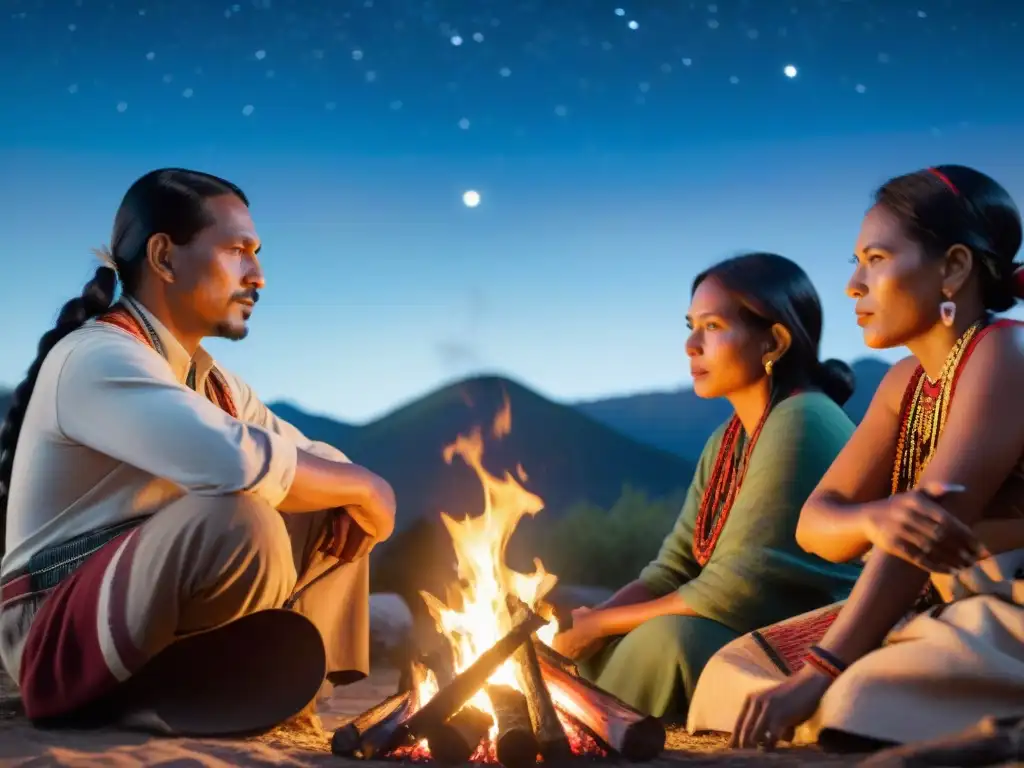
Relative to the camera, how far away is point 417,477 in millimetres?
13539

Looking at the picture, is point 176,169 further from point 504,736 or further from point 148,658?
point 504,736

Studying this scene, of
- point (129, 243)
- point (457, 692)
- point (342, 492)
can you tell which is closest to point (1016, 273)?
point (457, 692)

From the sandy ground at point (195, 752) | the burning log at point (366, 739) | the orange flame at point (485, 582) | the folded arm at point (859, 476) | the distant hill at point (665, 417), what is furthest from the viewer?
the distant hill at point (665, 417)

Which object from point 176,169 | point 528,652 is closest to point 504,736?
point 528,652

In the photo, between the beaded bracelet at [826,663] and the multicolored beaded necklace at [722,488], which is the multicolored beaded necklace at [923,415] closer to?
the beaded bracelet at [826,663]

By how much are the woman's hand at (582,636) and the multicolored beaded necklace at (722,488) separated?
48 cm

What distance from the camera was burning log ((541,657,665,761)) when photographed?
274 centimetres

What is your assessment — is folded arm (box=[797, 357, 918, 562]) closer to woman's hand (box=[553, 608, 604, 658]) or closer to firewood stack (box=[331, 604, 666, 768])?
firewood stack (box=[331, 604, 666, 768])

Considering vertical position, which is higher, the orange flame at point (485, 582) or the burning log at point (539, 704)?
the orange flame at point (485, 582)

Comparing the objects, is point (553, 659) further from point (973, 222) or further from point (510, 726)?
point (973, 222)

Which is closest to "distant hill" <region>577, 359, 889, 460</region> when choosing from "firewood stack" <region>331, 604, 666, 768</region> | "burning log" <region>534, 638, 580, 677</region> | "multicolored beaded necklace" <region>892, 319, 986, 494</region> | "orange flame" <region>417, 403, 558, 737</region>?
"orange flame" <region>417, 403, 558, 737</region>

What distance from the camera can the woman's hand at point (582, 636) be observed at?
403 cm

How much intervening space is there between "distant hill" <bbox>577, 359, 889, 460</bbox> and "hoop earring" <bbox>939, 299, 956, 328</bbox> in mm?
11781

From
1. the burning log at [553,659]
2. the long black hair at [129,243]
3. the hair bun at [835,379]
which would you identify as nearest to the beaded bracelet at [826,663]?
the burning log at [553,659]
